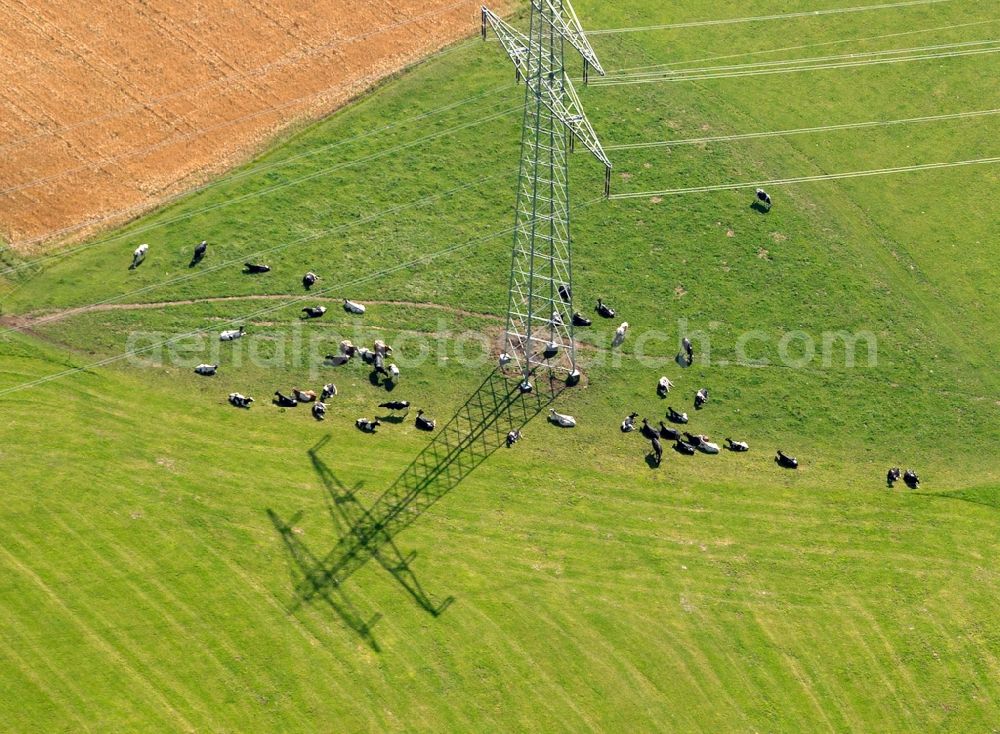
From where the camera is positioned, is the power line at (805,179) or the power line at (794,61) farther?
the power line at (794,61)

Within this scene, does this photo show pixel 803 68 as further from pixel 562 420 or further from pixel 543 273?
pixel 562 420

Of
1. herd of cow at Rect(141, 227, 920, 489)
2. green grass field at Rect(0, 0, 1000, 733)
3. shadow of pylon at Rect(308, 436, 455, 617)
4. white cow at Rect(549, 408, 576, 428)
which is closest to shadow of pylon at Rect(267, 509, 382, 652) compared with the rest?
green grass field at Rect(0, 0, 1000, 733)

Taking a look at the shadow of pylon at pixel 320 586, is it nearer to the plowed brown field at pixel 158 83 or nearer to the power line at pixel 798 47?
the plowed brown field at pixel 158 83

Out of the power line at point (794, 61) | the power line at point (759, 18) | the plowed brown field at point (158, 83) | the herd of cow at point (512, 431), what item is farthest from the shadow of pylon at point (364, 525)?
the power line at point (759, 18)

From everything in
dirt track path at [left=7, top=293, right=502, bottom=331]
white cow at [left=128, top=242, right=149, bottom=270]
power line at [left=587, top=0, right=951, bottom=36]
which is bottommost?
dirt track path at [left=7, top=293, right=502, bottom=331]

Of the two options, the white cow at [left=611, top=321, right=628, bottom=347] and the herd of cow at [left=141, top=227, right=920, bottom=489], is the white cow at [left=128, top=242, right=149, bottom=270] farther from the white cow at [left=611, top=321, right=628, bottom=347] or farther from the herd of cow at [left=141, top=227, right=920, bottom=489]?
the white cow at [left=611, top=321, right=628, bottom=347]

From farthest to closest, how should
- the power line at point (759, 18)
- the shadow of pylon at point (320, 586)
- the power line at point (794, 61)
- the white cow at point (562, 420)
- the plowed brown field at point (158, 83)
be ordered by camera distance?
the power line at point (759, 18) < the power line at point (794, 61) < the plowed brown field at point (158, 83) < the white cow at point (562, 420) < the shadow of pylon at point (320, 586)

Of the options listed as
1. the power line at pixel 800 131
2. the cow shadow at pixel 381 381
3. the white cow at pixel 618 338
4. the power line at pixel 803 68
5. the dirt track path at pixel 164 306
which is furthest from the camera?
the power line at pixel 803 68
